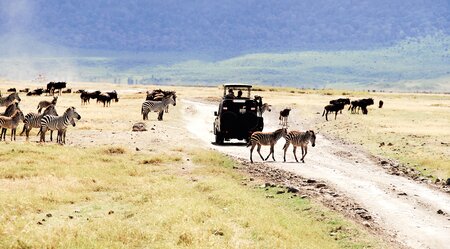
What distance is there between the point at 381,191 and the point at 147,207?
401 inches

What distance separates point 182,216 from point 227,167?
12253 millimetres

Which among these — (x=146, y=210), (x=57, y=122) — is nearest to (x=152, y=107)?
(x=57, y=122)

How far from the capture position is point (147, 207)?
63.7 feet

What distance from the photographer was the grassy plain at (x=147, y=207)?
1587 cm

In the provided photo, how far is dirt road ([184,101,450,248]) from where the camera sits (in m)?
19.2

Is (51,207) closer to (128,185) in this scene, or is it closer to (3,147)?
(128,185)

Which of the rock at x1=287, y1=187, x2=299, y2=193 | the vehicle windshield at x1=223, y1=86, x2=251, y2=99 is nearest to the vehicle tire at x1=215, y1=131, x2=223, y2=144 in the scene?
the vehicle windshield at x1=223, y1=86, x2=251, y2=99

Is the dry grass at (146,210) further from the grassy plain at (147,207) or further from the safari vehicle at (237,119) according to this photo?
the safari vehicle at (237,119)

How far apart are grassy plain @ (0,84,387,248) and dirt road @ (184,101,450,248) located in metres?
1.55

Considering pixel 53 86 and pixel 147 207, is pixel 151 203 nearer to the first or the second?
pixel 147 207

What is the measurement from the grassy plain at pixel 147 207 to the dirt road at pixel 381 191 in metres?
1.55

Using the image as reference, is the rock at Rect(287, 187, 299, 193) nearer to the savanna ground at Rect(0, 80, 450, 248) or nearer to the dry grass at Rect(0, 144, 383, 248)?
the savanna ground at Rect(0, 80, 450, 248)

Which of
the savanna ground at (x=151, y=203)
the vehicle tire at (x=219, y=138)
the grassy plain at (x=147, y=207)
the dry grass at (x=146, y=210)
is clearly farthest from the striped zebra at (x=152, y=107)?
the dry grass at (x=146, y=210)

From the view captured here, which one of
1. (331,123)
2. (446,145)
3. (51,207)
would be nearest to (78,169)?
(51,207)
